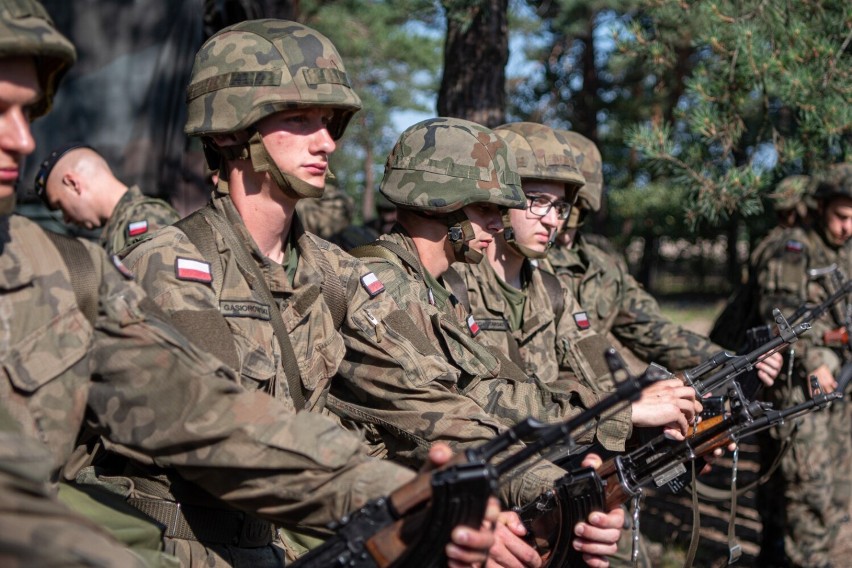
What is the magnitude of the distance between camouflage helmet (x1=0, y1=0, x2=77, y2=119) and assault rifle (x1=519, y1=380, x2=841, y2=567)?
2.17 meters

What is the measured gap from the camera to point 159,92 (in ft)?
24.6

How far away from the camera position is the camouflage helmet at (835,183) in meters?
6.83

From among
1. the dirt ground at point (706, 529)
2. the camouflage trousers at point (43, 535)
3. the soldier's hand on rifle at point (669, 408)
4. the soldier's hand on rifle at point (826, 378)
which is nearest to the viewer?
the camouflage trousers at point (43, 535)

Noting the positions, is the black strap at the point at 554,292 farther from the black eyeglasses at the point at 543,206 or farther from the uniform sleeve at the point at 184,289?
the uniform sleeve at the point at 184,289

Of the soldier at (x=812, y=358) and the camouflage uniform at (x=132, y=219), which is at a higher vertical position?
the camouflage uniform at (x=132, y=219)

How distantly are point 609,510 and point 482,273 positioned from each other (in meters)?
1.83

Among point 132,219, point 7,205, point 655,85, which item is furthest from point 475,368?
point 655,85

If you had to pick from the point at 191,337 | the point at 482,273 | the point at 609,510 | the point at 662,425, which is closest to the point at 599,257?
the point at 482,273

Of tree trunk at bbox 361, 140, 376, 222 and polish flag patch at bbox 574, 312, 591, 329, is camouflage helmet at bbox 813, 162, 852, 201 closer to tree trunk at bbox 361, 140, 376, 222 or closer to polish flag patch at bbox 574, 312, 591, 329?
polish flag patch at bbox 574, 312, 591, 329

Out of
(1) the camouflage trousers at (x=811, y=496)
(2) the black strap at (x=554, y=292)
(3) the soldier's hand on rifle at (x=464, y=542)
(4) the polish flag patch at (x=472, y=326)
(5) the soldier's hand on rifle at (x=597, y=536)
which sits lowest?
(1) the camouflage trousers at (x=811, y=496)

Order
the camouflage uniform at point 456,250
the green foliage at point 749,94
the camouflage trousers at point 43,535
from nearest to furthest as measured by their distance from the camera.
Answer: the camouflage trousers at point 43,535 → the camouflage uniform at point 456,250 → the green foliage at point 749,94

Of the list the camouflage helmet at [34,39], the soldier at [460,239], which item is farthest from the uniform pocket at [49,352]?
the soldier at [460,239]

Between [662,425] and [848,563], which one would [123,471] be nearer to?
[662,425]

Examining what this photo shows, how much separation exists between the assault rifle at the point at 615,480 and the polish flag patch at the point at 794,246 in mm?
3254
